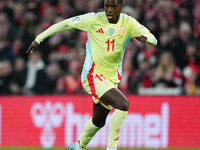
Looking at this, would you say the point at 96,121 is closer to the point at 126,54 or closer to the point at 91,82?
the point at 91,82

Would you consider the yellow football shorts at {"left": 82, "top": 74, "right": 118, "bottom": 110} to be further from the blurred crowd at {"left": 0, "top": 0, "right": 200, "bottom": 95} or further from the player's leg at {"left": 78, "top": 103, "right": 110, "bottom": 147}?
the blurred crowd at {"left": 0, "top": 0, "right": 200, "bottom": 95}

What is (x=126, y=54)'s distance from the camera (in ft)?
47.7

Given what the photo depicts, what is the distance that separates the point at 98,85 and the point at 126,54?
5.97m

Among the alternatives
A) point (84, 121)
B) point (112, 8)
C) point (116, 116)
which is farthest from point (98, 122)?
point (84, 121)

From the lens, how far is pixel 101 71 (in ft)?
28.9

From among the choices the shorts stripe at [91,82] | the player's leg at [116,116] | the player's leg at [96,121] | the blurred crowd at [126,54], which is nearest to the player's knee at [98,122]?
the player's leg at [96,121]

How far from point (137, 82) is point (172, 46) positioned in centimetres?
136

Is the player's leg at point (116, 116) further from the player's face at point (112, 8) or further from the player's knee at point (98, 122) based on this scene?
the player's face at point (112, 8)

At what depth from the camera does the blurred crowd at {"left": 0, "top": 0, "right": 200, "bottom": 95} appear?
1391cm

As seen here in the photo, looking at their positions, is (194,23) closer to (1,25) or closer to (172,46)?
(172,46)

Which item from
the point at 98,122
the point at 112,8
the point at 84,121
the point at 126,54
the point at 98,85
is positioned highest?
the point at 112,8

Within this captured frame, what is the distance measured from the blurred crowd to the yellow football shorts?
196 inches

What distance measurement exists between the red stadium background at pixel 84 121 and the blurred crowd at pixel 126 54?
60 centimetres

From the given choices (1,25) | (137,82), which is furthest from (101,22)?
(1,25)
